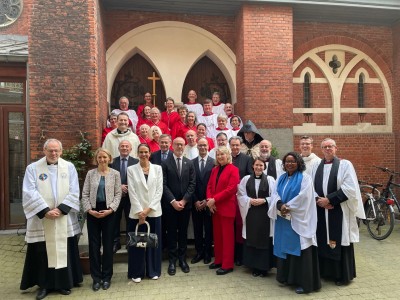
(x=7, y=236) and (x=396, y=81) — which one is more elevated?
(x=396, y=81)

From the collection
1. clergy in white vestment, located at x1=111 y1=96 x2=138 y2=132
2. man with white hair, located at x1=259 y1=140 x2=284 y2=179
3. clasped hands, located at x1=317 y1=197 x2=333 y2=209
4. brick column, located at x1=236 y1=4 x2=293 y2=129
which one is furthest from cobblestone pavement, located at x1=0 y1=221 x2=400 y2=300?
brick column, located at x1=236 y1=4 x2=293 y2=129

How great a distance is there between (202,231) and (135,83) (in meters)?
5.22

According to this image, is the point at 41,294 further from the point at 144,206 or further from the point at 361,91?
the point at 361,91

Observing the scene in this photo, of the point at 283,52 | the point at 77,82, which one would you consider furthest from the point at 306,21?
the point at 77,82

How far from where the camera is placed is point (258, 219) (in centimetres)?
477

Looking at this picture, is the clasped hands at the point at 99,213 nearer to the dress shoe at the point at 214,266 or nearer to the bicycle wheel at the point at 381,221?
the dress shoe at the point at 214,266

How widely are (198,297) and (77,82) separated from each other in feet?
15.5

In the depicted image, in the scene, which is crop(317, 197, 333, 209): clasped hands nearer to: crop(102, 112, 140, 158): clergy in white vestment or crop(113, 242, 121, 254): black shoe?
crop(102, 112, 140, 158): clergy in white vestment

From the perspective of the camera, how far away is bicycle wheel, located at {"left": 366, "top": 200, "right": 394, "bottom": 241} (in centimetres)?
675

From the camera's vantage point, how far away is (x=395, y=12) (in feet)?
29.5

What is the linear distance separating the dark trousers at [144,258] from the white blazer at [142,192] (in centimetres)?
15

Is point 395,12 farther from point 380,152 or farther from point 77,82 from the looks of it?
point 77,82

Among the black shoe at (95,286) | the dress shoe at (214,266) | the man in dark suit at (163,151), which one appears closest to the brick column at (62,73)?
the man in dark suit at (163,151)

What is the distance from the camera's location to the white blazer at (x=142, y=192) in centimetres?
461
